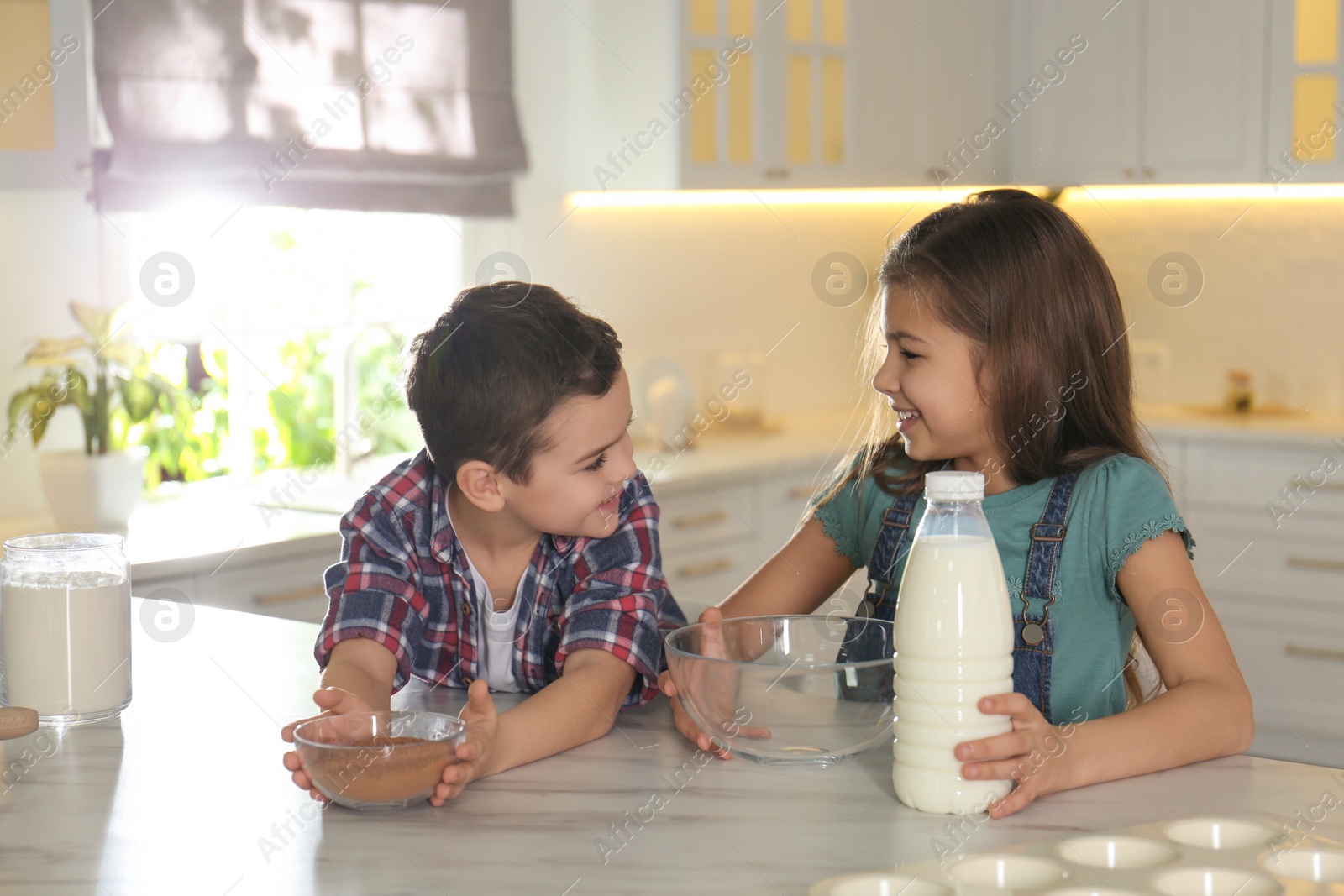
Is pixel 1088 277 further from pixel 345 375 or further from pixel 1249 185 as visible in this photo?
pixel 1249 185

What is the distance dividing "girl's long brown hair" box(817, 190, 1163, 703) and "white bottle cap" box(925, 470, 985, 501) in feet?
1.41

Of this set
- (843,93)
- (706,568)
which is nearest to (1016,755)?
(706,568)

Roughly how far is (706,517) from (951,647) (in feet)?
7.43

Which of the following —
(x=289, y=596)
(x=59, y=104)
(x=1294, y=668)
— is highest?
(x=59, y=104)

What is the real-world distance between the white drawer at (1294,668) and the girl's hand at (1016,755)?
247 cm

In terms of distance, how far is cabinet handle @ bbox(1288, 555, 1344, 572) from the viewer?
3.14 meters

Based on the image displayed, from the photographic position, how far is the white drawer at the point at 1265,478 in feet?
10.4

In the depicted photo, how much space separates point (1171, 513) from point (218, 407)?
2.26 meters

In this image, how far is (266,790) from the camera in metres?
0.97

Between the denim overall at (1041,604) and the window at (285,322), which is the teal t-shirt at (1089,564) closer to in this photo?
the denim overall at (1041,604)

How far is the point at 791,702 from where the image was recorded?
998 millimetres

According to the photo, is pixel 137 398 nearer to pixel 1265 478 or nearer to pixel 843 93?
pixel 843 93

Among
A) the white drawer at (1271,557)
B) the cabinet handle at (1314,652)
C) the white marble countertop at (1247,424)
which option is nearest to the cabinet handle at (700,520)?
the white marble countertop at (1247,424)

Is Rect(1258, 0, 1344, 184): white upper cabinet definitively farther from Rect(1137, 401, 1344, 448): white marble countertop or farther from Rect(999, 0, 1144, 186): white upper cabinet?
Rect(1137, 401, 1344, 448): white marble countertop
